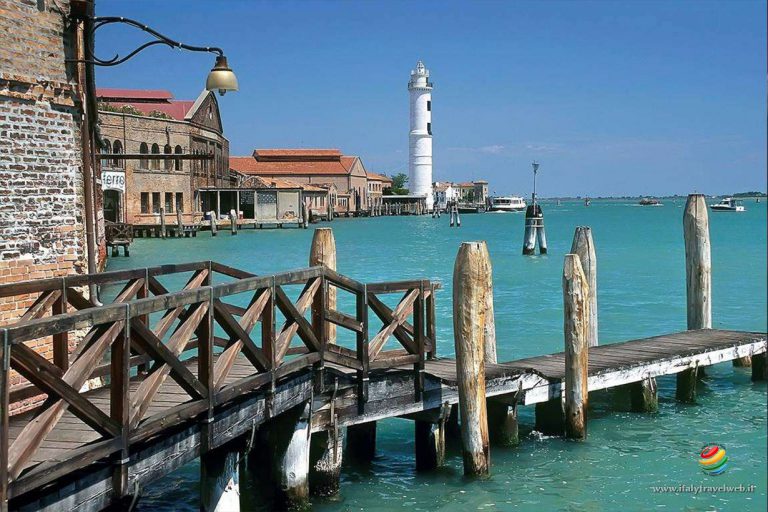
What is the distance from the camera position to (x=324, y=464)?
8359 millimetres

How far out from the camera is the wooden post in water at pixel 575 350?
972 centimetres

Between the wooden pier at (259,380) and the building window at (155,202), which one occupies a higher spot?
the building window at (155,202)

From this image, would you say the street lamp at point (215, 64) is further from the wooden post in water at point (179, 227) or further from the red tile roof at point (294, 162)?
the red tile roof at point (294, 162)

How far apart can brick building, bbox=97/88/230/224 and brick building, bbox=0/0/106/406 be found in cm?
3749

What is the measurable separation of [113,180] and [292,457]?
43882mm

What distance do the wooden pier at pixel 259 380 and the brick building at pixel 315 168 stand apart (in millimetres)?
91443

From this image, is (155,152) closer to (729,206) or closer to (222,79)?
(222,79)

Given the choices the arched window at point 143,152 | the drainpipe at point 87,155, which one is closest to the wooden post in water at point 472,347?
the drainpipe at point 87,155

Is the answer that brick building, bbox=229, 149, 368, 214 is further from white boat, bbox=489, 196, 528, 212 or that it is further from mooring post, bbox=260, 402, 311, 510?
mooring post, bbox=260, 402, 311, 510

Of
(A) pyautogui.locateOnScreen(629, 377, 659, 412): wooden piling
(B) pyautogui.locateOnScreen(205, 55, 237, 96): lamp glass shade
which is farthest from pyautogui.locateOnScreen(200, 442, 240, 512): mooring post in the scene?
(A) pyautogui.locateOnScreen(629, 377, 659, 412): wooden piling

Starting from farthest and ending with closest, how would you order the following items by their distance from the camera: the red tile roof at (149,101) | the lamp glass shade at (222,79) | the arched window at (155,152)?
1. the red tile roof at (149,101)
2. the arched window at (155,152)
3. the lamp glass shade at (222,79)

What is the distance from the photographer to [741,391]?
41.8 feet

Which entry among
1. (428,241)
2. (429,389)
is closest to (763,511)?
(429,389)

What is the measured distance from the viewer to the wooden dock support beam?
27.2ft
